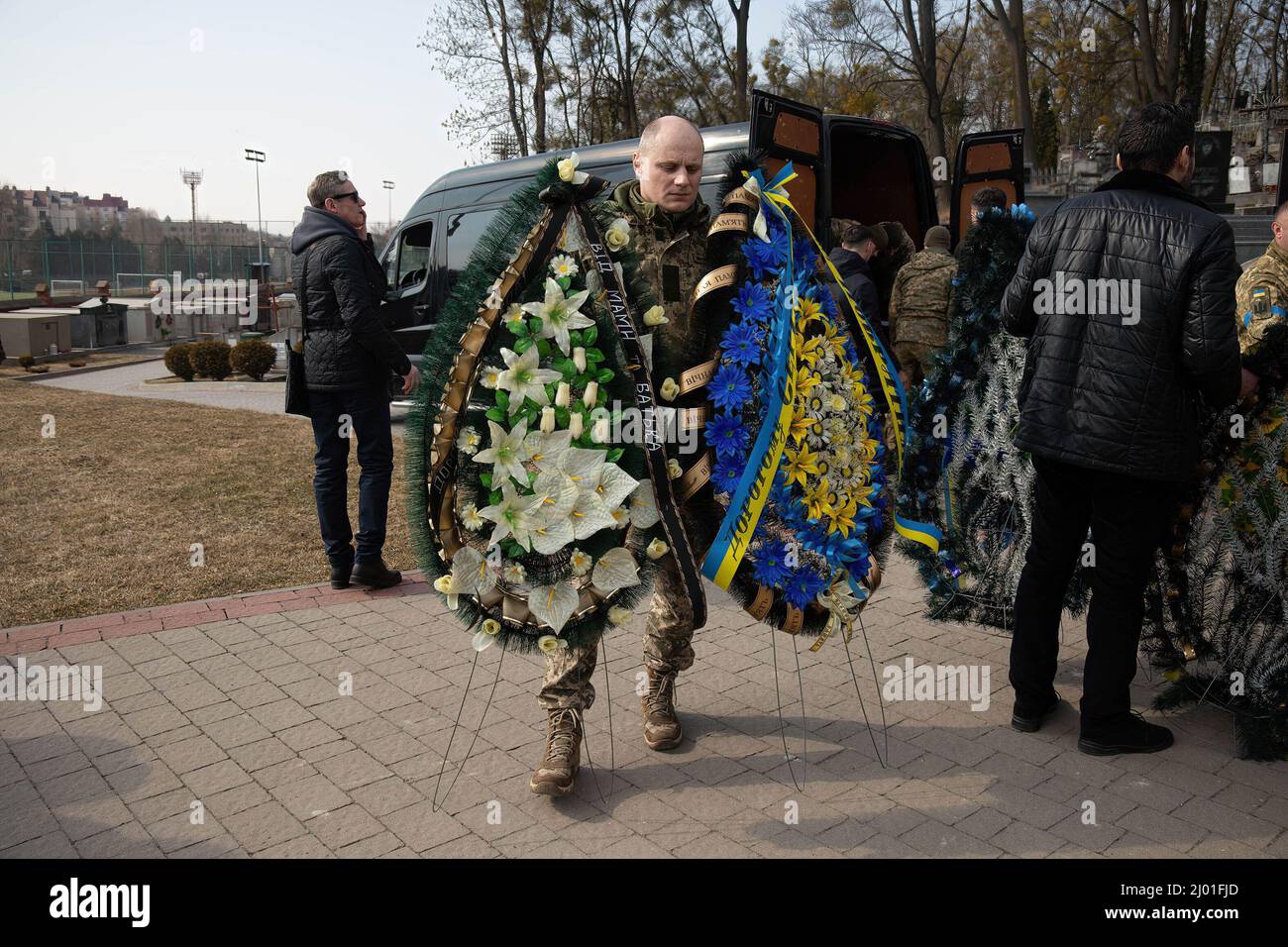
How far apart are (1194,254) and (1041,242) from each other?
0.55 metres

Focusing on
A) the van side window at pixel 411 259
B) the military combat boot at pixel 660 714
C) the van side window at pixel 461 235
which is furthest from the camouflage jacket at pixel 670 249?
the van side window at pixel 411 259

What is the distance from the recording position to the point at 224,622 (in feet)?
18.0

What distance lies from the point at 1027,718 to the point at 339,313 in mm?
4078

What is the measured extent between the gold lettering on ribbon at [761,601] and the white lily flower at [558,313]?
107cm

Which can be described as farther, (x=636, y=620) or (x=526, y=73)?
(x=526, y=73)

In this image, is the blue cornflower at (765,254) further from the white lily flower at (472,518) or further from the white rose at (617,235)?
the white lily flower at (472,518)

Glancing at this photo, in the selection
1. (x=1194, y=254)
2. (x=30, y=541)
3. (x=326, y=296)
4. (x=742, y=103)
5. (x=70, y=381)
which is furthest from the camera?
(x=742, y=103)

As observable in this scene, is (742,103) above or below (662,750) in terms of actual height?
above

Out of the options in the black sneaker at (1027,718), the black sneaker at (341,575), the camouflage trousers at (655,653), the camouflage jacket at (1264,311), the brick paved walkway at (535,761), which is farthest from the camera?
the black sneaker at (341,575)

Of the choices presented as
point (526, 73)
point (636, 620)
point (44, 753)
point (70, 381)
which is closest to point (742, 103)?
point (526, 73)

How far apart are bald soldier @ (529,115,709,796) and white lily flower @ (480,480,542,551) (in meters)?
0.51

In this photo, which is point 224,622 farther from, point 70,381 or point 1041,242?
point 70,381

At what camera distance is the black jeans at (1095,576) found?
12.4 feet
